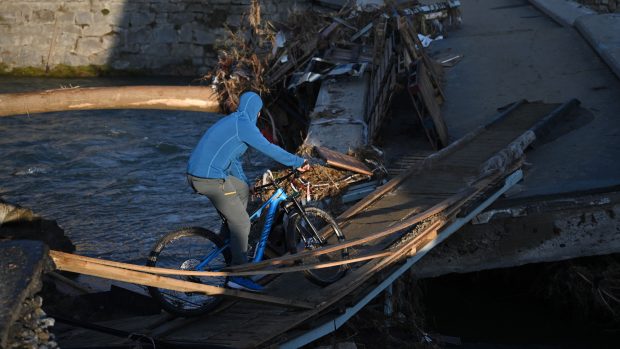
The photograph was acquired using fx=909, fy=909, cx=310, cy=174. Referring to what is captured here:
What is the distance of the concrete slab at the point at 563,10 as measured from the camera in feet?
54.4

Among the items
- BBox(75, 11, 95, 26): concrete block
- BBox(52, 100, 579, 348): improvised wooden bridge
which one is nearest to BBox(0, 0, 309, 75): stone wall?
BBox(75, 11, 95, 26): concrete block

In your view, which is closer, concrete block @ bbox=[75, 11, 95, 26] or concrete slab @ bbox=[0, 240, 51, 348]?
concrete slab @ bbox=[0, 240, 51, 348]

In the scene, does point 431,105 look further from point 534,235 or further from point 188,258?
point 188,258

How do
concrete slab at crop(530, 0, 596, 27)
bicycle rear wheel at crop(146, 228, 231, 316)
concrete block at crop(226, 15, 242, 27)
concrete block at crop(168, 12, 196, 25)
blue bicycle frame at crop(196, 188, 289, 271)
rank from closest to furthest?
1. bicycle rear wheel at crop(146, 228, 231, 316)
2. blue bicycle frame at crop(196, 188, 289, 271)
3. concrete slab at crop(530, 0, 596, 27)
4. concrete block at crop(226, 15, 242, 27)
5. concrete block at crop(168, 12, 196, 25)

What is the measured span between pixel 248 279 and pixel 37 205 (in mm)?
7636

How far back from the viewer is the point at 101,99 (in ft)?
32.7

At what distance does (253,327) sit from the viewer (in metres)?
6.26

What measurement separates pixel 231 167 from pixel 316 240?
2.98 feet

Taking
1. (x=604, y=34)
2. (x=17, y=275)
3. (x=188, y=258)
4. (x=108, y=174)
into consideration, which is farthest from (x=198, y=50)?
(x=17, y=275)

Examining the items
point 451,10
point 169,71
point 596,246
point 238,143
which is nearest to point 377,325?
point 238,143

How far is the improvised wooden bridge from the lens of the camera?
19.6ft

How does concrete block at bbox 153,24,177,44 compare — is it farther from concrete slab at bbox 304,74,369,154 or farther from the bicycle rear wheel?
the bicycle rear wheel

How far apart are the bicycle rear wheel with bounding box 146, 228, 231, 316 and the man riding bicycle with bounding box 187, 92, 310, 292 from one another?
0.42ft

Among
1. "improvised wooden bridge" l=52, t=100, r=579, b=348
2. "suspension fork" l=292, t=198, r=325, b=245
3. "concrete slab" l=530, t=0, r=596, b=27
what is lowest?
"concrete slab" l=530, t=0, r=596, b=27
